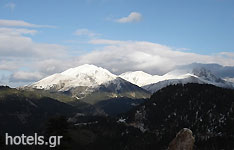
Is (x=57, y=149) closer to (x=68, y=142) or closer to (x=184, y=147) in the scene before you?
(x=68, y=142)

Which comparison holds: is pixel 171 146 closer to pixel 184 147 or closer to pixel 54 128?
pixel 184 147

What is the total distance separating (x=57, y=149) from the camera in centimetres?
6253

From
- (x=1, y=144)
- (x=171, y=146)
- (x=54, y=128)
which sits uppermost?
(x=54, y=128)

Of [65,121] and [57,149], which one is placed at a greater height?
[65,121]

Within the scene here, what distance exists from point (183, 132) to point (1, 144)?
59817mm

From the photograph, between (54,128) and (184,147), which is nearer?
(54,128)

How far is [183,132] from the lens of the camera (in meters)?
117

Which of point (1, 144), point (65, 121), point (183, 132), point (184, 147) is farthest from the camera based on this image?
point (183, 132)

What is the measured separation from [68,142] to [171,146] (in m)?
60.2

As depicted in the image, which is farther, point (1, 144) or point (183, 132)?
point (183, 132)

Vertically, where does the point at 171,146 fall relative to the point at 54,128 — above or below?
below

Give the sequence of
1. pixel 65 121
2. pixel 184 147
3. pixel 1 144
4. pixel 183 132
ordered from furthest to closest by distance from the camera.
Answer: pixel 183 132 → pixel 184 147 → pixel 1 144 → pixel 65 121

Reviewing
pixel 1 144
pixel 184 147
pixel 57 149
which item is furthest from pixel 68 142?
pixel 184 147

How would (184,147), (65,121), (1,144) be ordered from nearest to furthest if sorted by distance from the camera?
1. (65,121)
2. (1,144)
3. (184,147)
